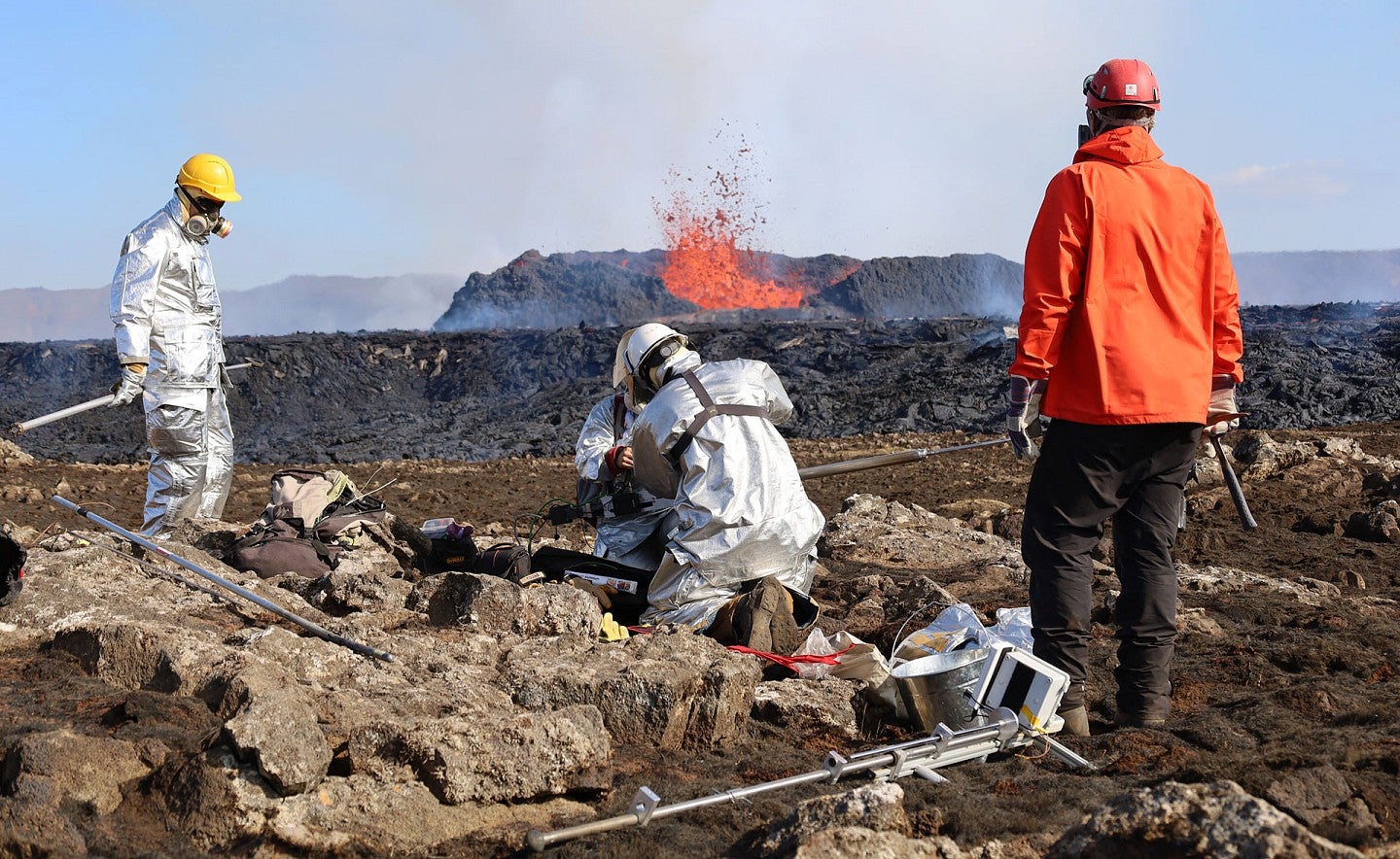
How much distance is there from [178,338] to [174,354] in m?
0.10

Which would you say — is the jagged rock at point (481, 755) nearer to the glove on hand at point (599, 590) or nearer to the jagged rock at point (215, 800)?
the jagged rock at point (215, 800)

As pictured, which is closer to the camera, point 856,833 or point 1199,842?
point 1199,842

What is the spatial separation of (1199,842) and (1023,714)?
1507 mm

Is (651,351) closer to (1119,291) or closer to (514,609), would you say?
(514,609)

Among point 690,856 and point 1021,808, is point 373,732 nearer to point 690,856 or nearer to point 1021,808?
point 690,856

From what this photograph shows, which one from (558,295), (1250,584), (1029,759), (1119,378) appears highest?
(558,295)

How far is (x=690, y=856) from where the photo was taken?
272cm

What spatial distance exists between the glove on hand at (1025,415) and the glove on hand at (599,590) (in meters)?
2.17

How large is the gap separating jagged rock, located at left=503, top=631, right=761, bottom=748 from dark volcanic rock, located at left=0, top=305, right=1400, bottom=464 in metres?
14.7

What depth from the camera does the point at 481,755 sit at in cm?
313

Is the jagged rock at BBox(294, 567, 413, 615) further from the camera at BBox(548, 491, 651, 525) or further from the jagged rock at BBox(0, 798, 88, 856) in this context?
the jagged rock at BBox(0, 798, 88, 856)

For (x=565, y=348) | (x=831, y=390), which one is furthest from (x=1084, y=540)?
(x=565, y=348)

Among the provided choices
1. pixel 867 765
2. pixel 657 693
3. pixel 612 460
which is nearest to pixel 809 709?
pixel 657 693

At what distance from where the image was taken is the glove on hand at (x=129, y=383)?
691 cm
